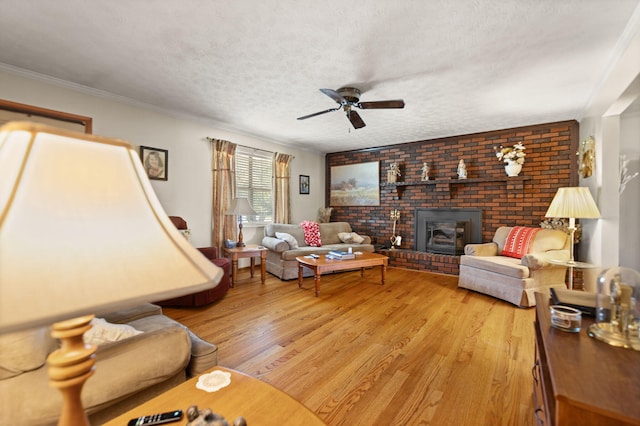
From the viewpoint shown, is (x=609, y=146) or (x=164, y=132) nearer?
(x=609, y=146)

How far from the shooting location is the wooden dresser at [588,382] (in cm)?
81

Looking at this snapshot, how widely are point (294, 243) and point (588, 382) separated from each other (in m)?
4.06

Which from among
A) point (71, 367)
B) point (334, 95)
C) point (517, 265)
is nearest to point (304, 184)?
point (334, 95)

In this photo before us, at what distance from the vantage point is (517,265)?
3520mm

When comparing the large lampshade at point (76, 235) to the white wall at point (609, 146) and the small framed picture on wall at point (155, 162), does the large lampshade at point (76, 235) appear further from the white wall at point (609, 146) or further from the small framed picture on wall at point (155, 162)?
the small framed picture on wall at point (155, 162)

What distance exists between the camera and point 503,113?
13.1 feet

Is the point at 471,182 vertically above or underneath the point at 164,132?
underneath

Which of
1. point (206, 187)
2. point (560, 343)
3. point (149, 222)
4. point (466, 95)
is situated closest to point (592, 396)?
point (560, 343)

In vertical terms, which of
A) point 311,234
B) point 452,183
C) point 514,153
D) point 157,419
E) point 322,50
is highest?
point 322,50

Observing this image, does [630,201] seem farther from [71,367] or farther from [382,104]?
[71,367]

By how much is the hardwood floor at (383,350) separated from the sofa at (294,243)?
60 centimetres

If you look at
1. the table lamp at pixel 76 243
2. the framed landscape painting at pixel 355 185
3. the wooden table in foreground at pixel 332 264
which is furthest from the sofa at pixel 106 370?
the framed landscape painting at pixel 355 185

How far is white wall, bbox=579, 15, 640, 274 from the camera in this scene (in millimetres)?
2527

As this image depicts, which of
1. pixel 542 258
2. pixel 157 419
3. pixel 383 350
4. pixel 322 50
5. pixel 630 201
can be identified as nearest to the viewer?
pixel 157 419
